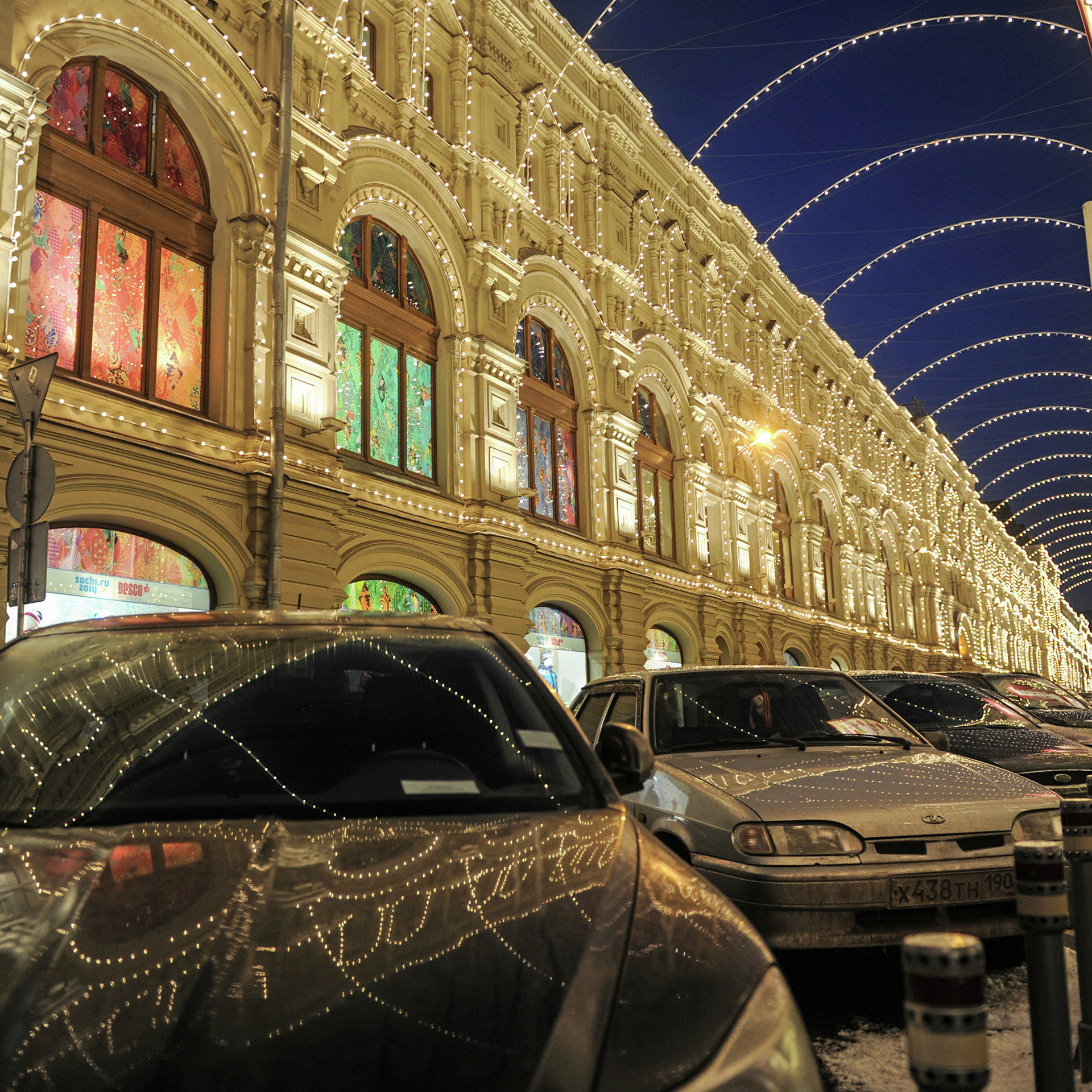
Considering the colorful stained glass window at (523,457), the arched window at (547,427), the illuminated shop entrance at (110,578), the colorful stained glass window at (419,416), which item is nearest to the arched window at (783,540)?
the arched window at (547,427)

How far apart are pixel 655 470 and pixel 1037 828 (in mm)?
22256

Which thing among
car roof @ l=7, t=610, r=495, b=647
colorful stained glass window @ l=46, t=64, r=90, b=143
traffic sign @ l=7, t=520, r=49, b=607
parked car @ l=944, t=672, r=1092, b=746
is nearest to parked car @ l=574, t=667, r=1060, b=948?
car roof @ l=7, t=610, r=495, b=647

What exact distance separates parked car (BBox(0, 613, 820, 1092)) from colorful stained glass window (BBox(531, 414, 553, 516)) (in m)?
18.3

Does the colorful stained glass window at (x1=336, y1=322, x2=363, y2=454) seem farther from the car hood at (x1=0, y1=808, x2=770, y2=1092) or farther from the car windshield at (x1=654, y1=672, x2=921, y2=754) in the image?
the car hood at (x1=0, y1=808, x2=770, y2=1092)

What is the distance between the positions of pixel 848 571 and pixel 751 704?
36306 mm

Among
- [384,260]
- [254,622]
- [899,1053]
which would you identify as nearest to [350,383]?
[384,260]

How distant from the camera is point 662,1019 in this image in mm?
1504

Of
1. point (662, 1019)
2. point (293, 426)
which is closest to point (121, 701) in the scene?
point (662, 1019)

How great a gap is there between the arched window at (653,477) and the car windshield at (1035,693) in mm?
Result: 12062

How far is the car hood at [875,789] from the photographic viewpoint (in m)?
4.40

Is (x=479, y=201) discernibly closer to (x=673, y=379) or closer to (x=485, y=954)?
(x=673, y=379)

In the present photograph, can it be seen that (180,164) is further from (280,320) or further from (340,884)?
(340,884)

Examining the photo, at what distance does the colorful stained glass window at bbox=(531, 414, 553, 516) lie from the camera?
70.5 ft

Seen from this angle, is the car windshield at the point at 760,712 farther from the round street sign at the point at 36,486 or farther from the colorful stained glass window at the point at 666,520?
the colorful stained glass window at the point at 666,520
